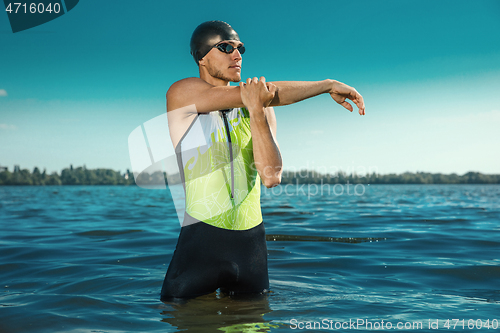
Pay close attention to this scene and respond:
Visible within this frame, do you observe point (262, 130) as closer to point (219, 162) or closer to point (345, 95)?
point (219, 162)

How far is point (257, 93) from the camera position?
259 centimetres

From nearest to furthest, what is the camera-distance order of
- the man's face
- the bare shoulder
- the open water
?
the bare shoulder < the man's face < the open water

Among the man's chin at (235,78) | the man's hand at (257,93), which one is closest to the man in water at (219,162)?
the man's chin at (235,78)

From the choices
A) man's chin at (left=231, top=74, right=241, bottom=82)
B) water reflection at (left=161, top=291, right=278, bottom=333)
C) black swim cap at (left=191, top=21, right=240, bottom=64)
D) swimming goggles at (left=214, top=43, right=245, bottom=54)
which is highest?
black swim cap at (left=191, top=21, right=240, bottom=64)

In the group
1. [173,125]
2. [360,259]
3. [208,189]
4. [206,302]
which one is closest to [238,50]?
[173,125]

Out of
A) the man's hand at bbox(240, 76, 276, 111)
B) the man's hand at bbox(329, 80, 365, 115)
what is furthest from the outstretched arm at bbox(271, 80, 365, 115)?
the man's hand at bbox(240, 76, 276, 111)

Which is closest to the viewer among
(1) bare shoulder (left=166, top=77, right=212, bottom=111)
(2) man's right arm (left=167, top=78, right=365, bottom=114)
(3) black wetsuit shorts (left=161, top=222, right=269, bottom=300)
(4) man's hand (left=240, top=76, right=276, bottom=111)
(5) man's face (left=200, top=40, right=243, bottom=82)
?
(4) man's hand (left=240, top=76, right=276, bottom=111)

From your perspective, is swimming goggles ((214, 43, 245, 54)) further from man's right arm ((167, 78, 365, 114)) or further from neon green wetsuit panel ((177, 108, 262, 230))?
neon green wetsuit panel ((177, 108, 262, 230))

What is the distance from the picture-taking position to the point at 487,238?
896 cm

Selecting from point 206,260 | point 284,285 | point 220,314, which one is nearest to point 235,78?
point 206,260

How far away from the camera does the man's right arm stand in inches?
107

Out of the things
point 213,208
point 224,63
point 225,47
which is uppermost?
point 225,47

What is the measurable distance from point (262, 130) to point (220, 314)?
5.10ft

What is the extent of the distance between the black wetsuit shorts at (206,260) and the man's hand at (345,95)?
48.9 inches
